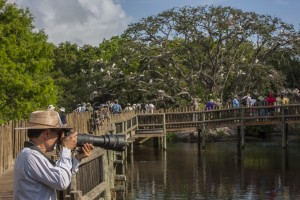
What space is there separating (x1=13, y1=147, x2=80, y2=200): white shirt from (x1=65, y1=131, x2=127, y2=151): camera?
0.55ft

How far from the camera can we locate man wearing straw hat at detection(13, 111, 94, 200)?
15.1 feet

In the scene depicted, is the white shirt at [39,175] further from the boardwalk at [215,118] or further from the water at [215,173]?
the boardwalk at [215,118]

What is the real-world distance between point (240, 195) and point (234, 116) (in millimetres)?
16028

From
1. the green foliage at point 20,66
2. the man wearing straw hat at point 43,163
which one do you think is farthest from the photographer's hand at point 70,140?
the green foliage at point 20,66

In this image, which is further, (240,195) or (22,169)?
(240,195)

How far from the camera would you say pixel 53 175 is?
4598 mm

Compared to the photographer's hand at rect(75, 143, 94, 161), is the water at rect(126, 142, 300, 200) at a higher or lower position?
lower

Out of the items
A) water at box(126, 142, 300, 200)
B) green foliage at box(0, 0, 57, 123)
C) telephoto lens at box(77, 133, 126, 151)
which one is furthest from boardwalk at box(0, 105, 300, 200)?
telephoto lens at box(77, 133, 126, 151)

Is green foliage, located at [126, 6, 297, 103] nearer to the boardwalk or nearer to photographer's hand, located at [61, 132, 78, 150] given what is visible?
the boardwalk

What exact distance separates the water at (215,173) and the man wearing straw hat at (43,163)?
52.0 feet

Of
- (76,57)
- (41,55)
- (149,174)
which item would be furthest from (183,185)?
(76,57)

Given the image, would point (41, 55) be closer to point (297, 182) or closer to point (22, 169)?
point (297, 182)

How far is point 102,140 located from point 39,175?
2.03 ft

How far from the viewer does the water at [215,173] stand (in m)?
21.5
